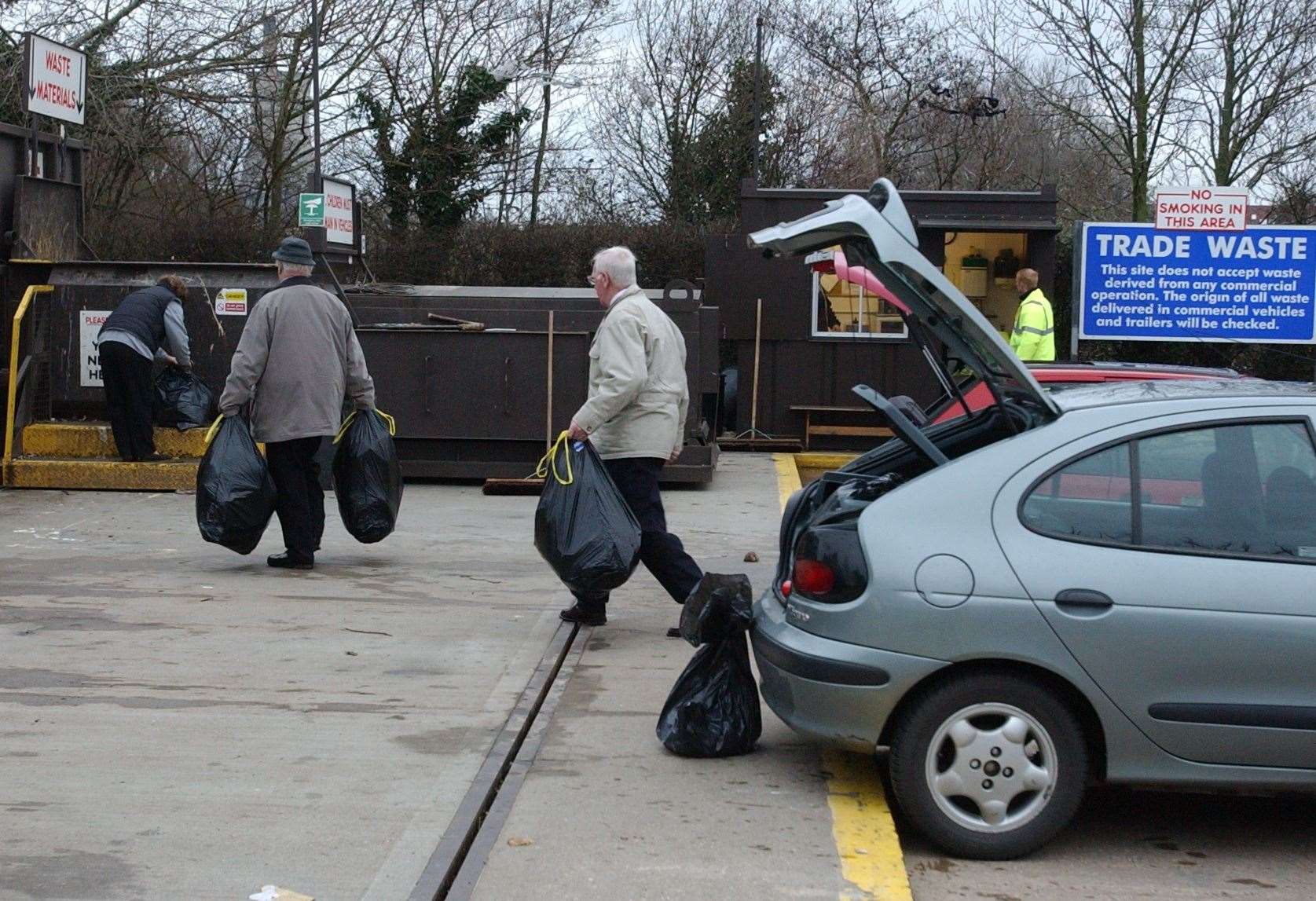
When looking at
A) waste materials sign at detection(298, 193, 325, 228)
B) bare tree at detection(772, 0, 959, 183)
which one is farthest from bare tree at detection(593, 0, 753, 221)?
waste materials sign at detection(298, 193, 325, 228)

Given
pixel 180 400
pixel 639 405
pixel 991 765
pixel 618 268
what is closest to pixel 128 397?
pixel 180 400

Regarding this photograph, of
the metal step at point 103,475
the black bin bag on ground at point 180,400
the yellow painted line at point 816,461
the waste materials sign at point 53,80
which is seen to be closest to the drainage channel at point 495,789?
the metal step at point 103,475

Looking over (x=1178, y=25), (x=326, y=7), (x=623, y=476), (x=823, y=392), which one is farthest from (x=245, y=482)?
(x=1178, y=25)

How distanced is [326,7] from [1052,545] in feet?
63.2

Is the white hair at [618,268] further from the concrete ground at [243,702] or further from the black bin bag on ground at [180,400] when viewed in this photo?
the black bin bag on ground at [180,400]

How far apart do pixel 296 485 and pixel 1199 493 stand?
538cm

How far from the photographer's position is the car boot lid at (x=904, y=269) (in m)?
4.53

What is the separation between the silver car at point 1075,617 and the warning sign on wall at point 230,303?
8515mm

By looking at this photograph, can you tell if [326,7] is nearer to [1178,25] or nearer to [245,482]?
[1178,25]

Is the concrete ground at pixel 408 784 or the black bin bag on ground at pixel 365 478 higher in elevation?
the black bin bag on ground at pixel 365 478

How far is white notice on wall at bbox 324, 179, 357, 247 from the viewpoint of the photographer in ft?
43.0

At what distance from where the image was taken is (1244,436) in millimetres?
4359

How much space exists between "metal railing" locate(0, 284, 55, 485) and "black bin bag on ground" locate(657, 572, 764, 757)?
8.08 metres

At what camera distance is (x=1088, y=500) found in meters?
4.36
